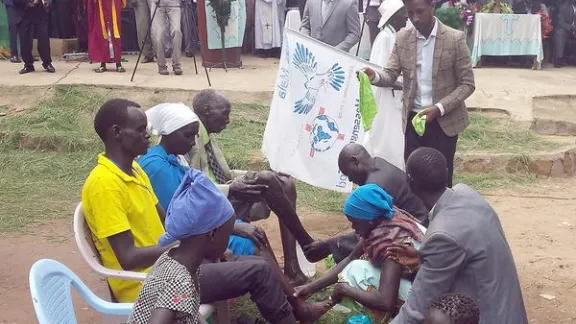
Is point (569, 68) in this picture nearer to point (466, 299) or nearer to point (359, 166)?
point (359, 166)

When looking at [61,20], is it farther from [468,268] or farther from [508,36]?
[468,268]

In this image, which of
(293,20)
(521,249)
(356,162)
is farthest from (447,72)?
(293,20)

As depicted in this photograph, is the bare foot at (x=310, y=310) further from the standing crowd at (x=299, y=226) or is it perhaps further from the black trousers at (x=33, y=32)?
the black trousers at (x=33, y=32)

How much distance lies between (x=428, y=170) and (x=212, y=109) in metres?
1.61

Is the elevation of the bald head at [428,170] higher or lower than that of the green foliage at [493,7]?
higher

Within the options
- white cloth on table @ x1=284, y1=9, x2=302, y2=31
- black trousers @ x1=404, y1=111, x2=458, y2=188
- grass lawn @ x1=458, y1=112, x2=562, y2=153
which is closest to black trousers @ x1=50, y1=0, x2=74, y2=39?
white cloth on table @ x1=284, y1=9, x2=302, y2=31

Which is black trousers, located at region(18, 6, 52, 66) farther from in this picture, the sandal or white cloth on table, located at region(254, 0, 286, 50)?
white cloth on table, located at region(254, 0, 286, 50)

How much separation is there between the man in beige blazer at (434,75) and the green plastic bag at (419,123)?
0.12 feet

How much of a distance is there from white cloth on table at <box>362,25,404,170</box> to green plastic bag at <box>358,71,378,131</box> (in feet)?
1.70

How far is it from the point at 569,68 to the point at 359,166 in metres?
9.27

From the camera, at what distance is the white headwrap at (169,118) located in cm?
379

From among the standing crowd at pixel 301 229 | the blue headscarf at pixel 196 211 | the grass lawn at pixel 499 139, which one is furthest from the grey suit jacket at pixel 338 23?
the blue headscarf at pixel 196 211

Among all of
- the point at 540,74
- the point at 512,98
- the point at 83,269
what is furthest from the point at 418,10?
the point at 540,74

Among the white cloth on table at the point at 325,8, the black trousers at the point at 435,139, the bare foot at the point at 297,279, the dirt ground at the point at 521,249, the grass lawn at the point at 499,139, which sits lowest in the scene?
the dirt ground at the point at 521,249
